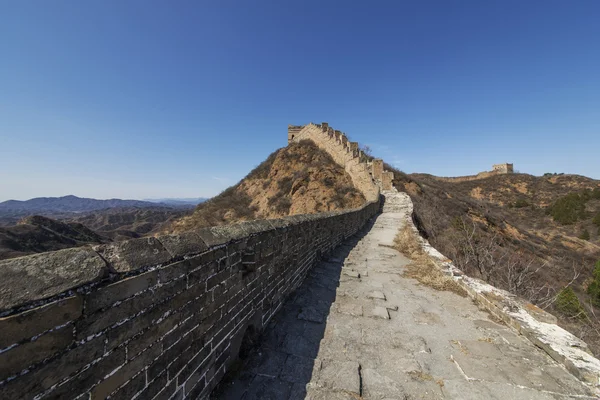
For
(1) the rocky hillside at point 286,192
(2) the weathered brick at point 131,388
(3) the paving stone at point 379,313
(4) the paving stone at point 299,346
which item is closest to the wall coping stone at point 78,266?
(2) the weathered brick at point 131,388

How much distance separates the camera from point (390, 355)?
3094mm

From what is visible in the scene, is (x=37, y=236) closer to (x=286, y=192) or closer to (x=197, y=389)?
(x=286, y=192)

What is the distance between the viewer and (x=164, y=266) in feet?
6.12

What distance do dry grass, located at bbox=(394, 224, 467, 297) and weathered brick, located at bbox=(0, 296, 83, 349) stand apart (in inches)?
226

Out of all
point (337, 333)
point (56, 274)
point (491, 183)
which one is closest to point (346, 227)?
point (337, 333)

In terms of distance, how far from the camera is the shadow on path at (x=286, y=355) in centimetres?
245

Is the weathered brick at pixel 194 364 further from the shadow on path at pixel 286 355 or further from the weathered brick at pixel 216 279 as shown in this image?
the weathered brick at pixel 216 279

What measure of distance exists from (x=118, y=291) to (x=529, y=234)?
31.9 meters

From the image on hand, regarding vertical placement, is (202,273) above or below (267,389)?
above

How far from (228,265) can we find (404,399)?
205 cm

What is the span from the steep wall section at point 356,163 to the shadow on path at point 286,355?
15.6 m

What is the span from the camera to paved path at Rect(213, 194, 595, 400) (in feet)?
8.28

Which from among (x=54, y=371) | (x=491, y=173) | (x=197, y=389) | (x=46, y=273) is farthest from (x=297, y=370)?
(x=491, y=173)

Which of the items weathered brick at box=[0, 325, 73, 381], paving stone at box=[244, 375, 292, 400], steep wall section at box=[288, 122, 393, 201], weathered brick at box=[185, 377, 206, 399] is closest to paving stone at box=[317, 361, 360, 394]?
paving stone at box=[244, 375, 292, 400]
